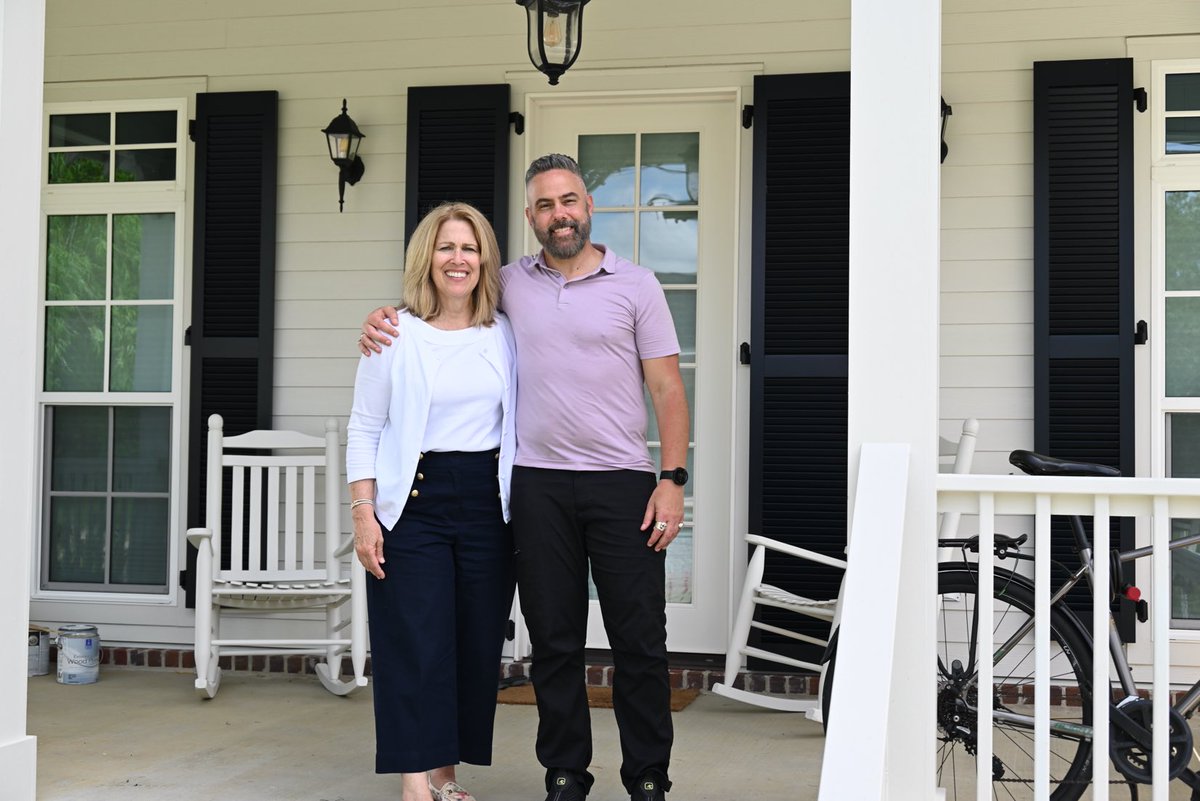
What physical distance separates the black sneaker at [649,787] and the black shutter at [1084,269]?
2.18 metres

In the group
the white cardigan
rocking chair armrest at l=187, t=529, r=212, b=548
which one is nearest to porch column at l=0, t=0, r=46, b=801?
the white cardigan

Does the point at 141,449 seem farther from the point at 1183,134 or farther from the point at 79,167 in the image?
the point at 1183,134

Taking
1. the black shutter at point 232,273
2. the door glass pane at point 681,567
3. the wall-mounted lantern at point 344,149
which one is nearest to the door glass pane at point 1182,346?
the door glass pane at point 681,567

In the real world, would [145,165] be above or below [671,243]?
above

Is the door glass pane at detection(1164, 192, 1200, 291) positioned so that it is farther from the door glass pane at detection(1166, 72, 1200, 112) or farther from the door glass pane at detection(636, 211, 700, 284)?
the door glass pane at detection(636, 211, 700, 284)

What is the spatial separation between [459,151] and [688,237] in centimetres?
96

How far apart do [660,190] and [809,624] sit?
176cm

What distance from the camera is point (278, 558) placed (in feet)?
17.4

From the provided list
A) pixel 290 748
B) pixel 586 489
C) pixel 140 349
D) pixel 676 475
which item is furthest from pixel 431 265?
pixel 140 349

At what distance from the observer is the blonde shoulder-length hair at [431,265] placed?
3158 mm

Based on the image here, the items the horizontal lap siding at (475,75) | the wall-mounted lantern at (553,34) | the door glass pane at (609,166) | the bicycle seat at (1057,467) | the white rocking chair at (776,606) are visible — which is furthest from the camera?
the door glass pane at (609,166)

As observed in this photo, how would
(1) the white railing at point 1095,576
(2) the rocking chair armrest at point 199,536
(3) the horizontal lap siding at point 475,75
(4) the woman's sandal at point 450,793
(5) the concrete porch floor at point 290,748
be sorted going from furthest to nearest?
(3) the horizontal lap siding at point 475,75 < (2) the rocking chair armrest at point 199,536 < (5) the concrete porch floor at point 290,748 < (4) the woman's sandal at point 450,793 < (1) the white railing at point 1095,576

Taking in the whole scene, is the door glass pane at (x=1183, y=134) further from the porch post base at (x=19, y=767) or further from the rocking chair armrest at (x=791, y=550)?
the porch post base at (x=19, y=767)

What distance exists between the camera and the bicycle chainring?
297 cm
